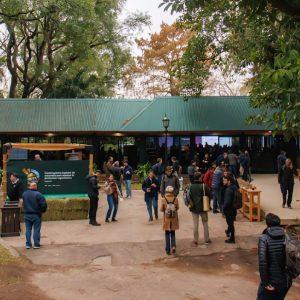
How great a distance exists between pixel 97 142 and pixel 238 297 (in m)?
20.5

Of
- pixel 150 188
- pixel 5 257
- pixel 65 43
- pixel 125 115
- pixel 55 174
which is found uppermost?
pixel 65 43

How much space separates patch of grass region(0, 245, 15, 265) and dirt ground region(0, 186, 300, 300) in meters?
0.18

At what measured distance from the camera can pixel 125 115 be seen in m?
27.3

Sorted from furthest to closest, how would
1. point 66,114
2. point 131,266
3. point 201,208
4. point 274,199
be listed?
point 66,114, point 274,199, point 201,208, point 131,266

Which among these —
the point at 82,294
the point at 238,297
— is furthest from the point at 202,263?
the point at 82,294

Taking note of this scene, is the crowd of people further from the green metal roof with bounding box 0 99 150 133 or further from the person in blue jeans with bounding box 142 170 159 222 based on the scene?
the green metal roof with bounding box 0 99 150 133

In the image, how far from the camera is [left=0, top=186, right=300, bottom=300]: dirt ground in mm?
7957

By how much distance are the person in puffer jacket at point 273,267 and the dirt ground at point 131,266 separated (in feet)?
6.76

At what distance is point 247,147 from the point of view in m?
27.4

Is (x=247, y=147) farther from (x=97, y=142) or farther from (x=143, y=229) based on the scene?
(x=143, y=229)

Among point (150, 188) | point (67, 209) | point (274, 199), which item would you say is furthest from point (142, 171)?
point (150, 188)

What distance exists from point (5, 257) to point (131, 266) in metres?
2.94

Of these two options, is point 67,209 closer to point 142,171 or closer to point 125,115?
point 142,171

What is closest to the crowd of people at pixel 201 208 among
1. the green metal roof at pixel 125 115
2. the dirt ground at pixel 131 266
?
the dirt ground at pixel 131 266
